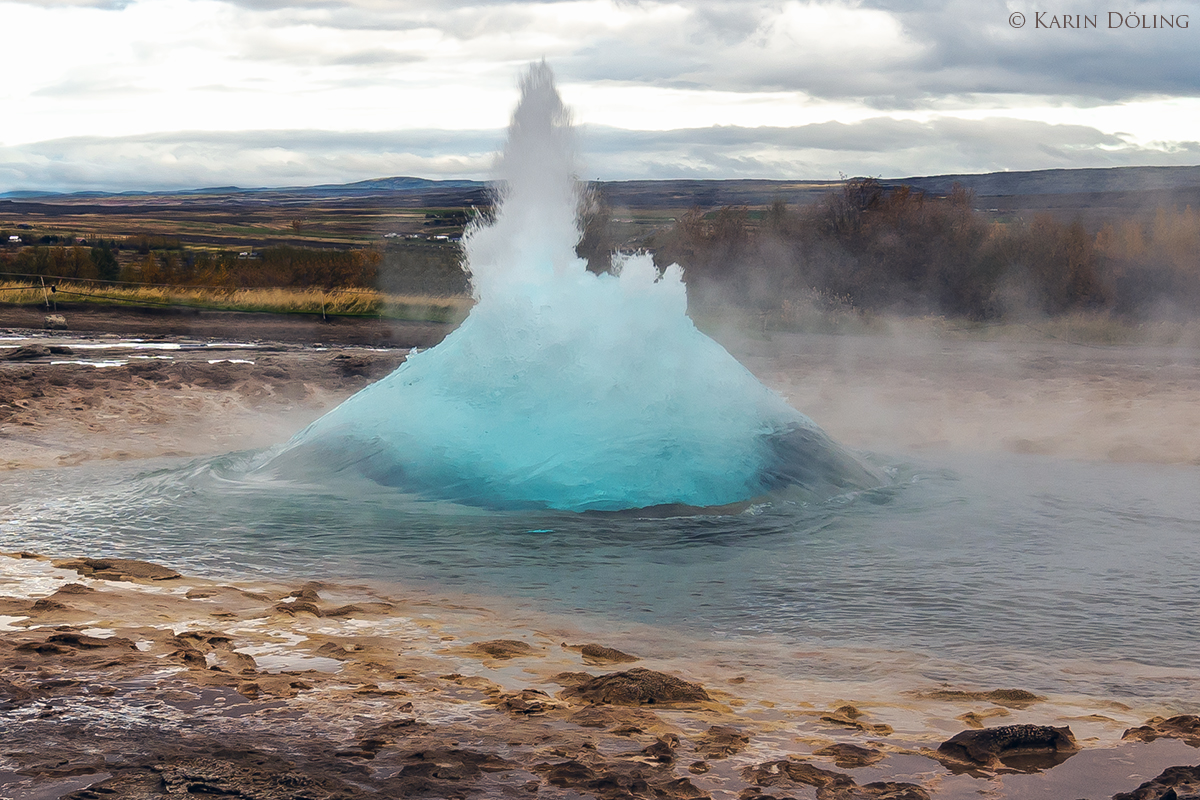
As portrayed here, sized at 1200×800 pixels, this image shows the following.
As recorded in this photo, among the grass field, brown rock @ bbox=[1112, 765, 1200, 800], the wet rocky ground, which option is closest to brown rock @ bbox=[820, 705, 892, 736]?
brown rock @ bbox=[1112, 765, 1200, 800]

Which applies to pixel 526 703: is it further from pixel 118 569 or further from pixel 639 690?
pixel 118 569

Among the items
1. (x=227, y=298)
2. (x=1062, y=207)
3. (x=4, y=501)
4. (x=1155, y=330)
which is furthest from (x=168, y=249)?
(x=1062, y=207)

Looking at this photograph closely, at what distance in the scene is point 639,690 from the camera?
4.17 m

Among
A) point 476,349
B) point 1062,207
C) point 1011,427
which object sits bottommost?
point 1011,427

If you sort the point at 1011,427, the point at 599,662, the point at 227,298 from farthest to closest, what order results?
the point at 227,298, the point at 1011,427, the point at 599,662

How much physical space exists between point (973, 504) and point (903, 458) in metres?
2.03

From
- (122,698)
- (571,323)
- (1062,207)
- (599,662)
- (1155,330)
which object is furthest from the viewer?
(1062,207)

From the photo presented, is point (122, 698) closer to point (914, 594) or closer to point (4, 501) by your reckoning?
point (914, 594)

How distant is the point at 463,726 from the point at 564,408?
14.3ft

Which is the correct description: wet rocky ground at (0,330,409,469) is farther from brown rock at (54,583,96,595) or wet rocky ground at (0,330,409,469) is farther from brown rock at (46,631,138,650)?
brown rock at (46,631,138,650)

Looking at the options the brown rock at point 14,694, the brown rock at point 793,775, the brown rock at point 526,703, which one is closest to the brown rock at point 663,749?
the brown rock at point 793,775

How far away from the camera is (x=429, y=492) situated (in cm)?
775

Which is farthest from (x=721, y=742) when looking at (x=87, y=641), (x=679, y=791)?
(x=87, y=641)

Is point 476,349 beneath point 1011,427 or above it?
above
